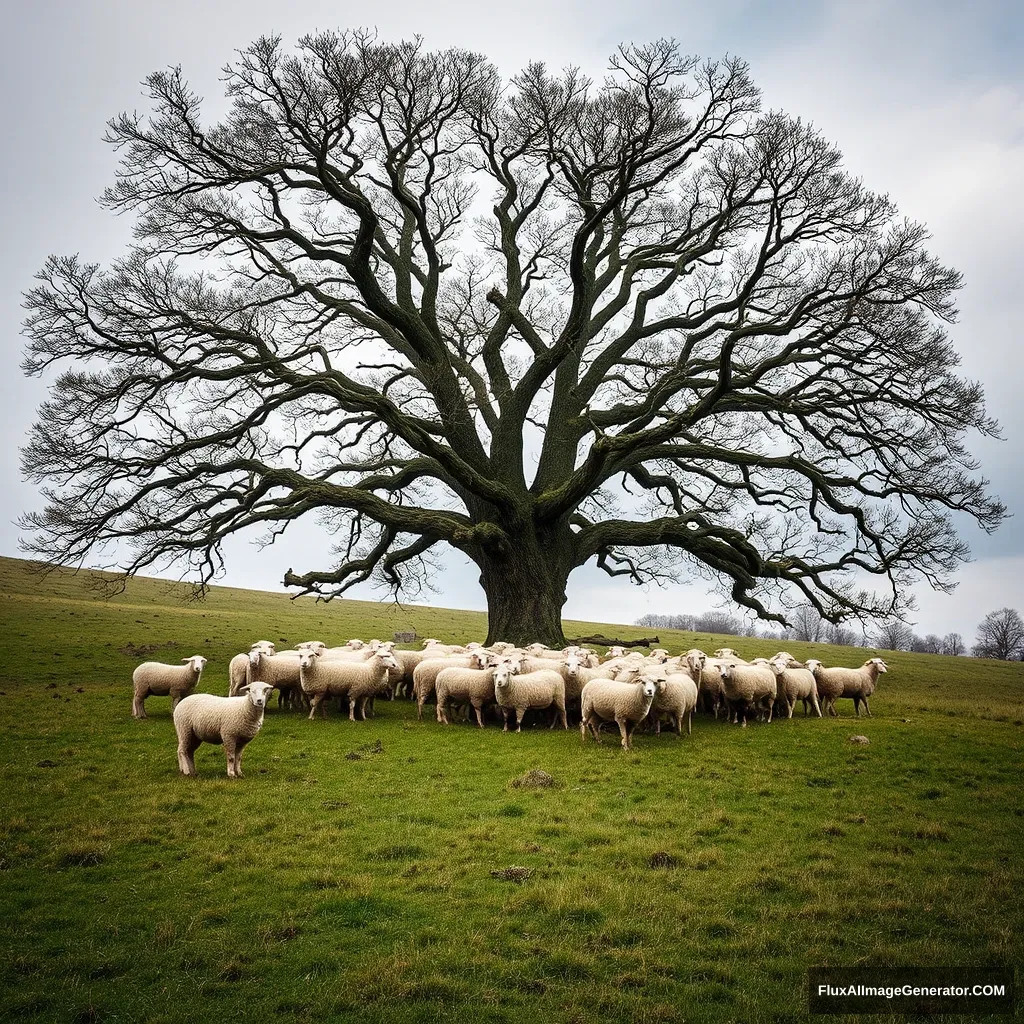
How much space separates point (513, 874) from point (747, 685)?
8971 mm

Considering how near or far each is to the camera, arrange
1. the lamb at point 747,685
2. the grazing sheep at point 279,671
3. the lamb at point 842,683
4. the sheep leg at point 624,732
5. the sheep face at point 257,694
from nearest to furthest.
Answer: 1. the sheep face at point 257,694
2. the sheep leg at point 624,732
3. the grazing sheep at point 279,671
4. the lamb at point 747,685
5. the lamb at point 842,683

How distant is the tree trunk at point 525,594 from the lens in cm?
1938

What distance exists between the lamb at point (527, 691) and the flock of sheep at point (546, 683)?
0.02m

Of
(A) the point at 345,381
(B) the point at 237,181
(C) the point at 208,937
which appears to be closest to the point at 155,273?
(B) the point at 237,181

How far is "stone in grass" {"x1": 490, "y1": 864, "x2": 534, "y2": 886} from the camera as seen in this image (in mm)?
6254

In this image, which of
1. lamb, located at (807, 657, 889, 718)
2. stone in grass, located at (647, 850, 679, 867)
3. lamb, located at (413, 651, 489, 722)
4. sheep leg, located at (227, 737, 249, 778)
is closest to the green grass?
stone in grass, located at (647, 850, 679, 867)

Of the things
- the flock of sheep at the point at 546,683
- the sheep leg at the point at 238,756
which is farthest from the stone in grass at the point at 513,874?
the flock of sheep at the point at 546,683

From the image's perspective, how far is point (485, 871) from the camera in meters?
6.44

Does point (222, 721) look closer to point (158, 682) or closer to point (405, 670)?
→ point (158, 682)

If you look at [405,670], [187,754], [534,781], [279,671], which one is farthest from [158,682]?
[534,781]

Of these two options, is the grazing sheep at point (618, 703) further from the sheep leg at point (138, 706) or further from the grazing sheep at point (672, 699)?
the sheep leg at point (138, 706)

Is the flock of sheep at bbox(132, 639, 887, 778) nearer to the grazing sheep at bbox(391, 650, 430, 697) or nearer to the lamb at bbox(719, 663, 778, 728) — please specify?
the lamb at bbox(719, 663, 778, 728)

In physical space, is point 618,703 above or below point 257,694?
below

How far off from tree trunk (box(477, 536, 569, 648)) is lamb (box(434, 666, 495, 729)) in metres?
5.27
